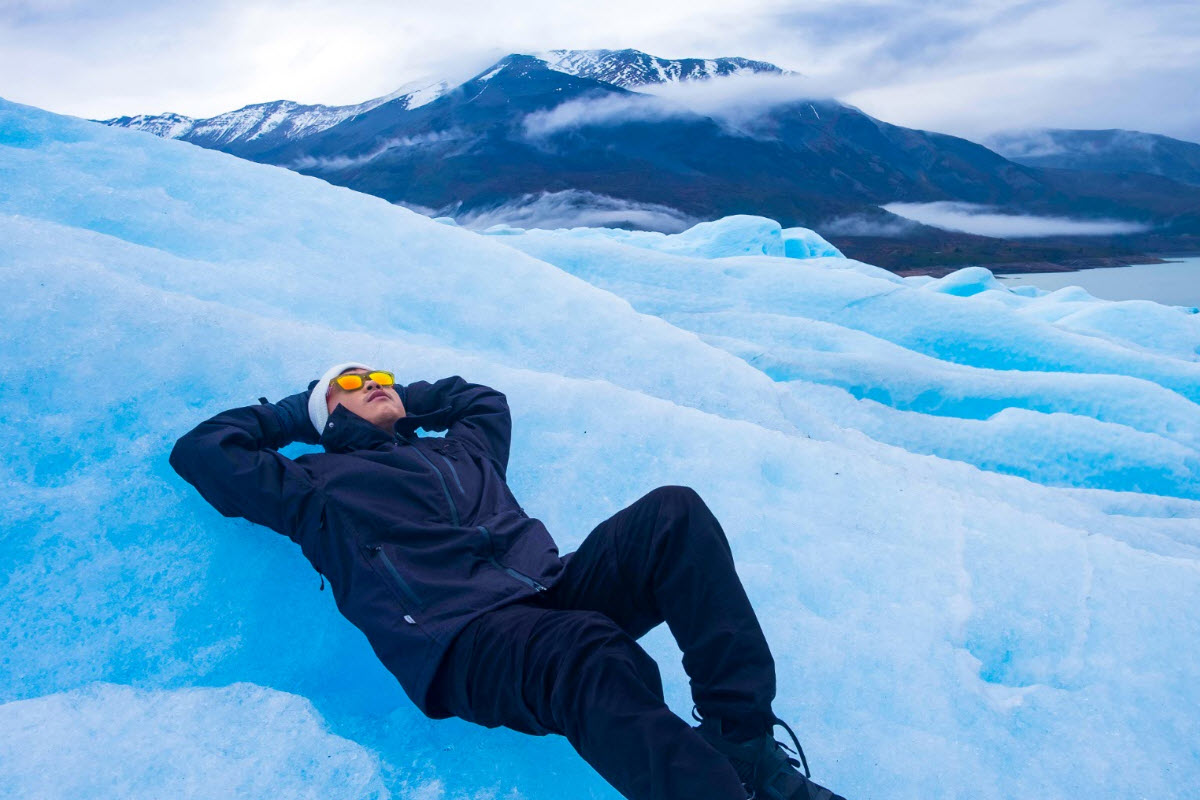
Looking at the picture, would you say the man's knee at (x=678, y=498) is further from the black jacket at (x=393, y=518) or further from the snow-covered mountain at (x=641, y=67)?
the snow-covered mountain at (x=641, y=67)

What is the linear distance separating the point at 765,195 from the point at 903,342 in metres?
102

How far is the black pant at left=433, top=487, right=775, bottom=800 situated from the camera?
1.17 meters

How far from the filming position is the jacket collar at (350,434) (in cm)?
197

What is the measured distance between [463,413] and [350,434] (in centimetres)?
38

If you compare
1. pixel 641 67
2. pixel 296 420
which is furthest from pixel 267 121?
pixel 296 420

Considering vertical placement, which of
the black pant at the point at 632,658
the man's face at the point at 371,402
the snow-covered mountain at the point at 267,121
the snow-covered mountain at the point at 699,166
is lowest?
the black pant at the point at 632,658

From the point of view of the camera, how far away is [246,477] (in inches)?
68.6

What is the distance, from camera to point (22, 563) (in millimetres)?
1888

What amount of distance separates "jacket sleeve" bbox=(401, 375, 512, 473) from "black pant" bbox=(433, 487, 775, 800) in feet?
2.12

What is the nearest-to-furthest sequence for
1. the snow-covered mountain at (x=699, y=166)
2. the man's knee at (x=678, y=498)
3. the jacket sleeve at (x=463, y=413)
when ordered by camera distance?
1. the man's knee at (x=678, y=498)
2. the jacket sleeve at (x=463, y=413)
3. the snow-covered mountain at (x=699, y=166)

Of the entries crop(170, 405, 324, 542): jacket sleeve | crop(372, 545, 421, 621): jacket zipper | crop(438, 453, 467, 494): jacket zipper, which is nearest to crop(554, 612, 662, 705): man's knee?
crop(372, 545, 421, 621): jacket zipper

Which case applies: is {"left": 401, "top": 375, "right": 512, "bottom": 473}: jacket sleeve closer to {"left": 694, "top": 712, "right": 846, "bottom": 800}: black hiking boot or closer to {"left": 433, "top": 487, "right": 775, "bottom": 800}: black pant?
{"left": 433, "top": 487, "right": 775, "bottom": 800}: black pant

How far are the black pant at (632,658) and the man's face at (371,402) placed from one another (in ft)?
2.52

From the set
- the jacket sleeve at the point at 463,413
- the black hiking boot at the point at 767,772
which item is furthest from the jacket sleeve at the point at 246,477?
the black hiking boot at the point at 767,772
